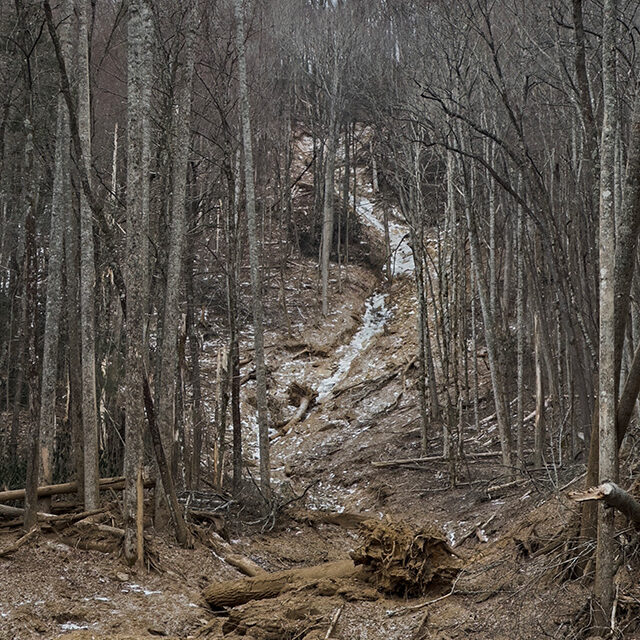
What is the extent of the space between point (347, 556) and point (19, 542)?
3.93 m

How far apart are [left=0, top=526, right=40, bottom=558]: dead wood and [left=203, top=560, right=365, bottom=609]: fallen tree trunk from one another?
1694mm

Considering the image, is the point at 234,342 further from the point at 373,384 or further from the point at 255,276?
the point at 373,384

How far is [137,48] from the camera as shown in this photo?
22.9 ft

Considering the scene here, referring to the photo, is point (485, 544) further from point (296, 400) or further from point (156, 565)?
point (296, 400)

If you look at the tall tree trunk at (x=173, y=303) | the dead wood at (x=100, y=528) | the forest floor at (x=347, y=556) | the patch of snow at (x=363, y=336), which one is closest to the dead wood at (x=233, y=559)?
the forest floor at (x=347, y=556)

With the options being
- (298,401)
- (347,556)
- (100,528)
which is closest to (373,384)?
(298,401)

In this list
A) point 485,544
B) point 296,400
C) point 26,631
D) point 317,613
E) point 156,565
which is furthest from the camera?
point 296,400

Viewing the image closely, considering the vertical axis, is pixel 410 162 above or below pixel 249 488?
above

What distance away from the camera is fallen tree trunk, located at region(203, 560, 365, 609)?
610 cm

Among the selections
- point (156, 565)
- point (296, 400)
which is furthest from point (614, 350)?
point (296, 400)

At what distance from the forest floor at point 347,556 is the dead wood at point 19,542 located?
0.06 meters

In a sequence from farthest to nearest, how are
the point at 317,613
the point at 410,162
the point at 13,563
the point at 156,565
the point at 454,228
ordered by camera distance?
1. the point at 410,162
2. the point at 454,228
3. the point at 156,565
4. the point at 13,563
5. the point at 317,613

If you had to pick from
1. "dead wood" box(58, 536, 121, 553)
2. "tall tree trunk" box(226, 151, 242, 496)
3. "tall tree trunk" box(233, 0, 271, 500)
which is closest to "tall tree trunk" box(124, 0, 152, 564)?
"dead wood" box(58, 536, 121, 553)

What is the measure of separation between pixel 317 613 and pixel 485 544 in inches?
112
